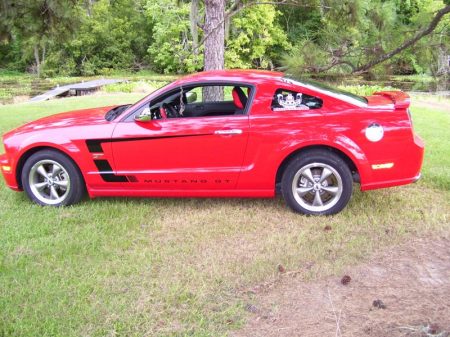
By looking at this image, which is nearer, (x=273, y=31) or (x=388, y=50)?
(x=388, y=50)

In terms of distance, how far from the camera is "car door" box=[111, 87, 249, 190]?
4.84 metres

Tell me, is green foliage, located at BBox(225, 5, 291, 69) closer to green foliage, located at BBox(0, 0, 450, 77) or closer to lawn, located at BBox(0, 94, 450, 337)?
green foliage, located at BBox(0, 0, 450, 77)

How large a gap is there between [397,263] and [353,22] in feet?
15.3

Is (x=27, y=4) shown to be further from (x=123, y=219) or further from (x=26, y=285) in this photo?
(x=26, y=285)

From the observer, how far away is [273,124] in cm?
479

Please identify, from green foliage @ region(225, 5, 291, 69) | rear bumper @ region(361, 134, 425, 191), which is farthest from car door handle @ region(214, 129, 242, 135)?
green foliage @ region(225, 5, 291, 69)

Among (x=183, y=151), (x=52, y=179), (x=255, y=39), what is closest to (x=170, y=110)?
(x=183, y=151)

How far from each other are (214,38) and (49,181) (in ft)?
14.6

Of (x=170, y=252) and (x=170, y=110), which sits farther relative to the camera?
(x=170, y=110)

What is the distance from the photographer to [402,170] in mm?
4738

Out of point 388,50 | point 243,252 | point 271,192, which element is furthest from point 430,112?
point 243,252

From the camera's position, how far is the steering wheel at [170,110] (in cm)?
521

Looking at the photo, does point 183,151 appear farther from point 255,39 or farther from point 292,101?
point 255,39

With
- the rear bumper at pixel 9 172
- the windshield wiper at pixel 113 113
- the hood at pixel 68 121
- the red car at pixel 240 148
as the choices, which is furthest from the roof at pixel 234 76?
the rear bumper at pixel 9 172
